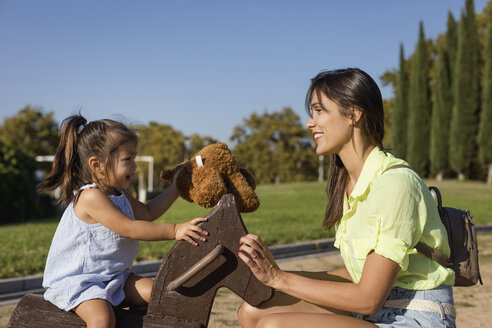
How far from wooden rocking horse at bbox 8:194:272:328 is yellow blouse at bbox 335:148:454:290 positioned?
462 mm

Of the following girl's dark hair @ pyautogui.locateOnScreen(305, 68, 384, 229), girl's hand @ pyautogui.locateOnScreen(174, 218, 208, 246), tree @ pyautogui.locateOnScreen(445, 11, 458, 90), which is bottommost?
girl's hand @ pyautogui.locateOnScreen(174, 218, 208, 246)

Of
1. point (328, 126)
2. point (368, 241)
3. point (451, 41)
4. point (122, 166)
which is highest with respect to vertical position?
point (451, 41)

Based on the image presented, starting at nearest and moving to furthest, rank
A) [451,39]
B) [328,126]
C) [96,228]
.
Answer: [328,126] → [96,228] → [451,39]

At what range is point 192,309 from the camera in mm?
2070

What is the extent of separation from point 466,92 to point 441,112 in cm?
225

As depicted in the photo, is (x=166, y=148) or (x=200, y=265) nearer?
(x=200, y=265)

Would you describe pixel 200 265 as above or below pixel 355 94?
below

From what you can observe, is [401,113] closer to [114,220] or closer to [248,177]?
[248,177]

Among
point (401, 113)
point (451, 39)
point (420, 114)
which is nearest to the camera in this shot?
point (451, 39)

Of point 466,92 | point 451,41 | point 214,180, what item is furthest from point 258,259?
point 451,41

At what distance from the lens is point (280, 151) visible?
4216 cm

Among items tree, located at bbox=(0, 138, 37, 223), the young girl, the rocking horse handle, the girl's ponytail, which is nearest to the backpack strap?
the rocking horse handle

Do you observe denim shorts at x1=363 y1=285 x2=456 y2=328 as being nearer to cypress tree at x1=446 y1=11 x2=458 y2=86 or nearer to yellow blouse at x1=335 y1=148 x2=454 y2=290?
yellow blouse at x1=335 y1=148 x2=454 y2=290

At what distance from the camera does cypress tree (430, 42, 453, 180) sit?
31.8 metres
